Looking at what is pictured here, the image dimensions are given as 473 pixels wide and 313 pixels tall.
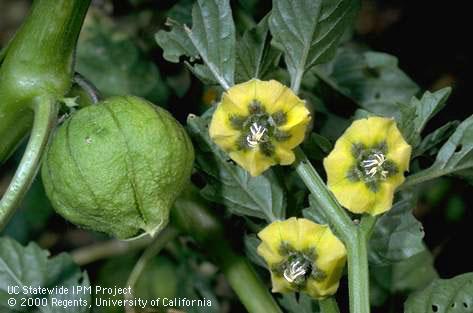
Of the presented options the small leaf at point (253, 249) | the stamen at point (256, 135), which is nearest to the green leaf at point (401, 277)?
the small leaf at point (253, 249)

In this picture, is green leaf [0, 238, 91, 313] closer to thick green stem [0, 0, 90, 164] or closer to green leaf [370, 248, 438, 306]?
thick green stem [0, 0, 90, 164]

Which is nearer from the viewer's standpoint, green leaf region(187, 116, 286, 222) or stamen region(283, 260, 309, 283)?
stamen region(283, 260, 309, 283)

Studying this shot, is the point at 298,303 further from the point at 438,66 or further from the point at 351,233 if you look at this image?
the point at 438,66

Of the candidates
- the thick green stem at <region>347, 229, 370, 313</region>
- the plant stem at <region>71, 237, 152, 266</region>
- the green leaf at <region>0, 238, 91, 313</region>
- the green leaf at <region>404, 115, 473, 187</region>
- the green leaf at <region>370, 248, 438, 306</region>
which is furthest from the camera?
the plant stem at <region>71, 237, 152, 266</region>

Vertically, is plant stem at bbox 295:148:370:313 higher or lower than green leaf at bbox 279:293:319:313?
higher

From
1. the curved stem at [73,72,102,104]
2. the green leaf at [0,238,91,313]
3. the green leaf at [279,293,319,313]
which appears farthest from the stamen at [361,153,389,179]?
the green leaf at [0,238,91,313]

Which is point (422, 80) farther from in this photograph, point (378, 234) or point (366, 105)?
point (378, 234)

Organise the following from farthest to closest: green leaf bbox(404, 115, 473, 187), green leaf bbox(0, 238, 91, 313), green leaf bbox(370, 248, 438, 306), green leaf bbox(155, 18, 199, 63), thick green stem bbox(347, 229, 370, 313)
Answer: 1. green leaf bbox(370, 248, 438, 306)
2. green leaf bbox(0, 238, 91, 313)
3. green leaf bbox(155, 18, 199, 63)
4. green leaf bbox(404, 115, 473, 187)
5. thick green stem bbox(347, 229, 370, 313)
